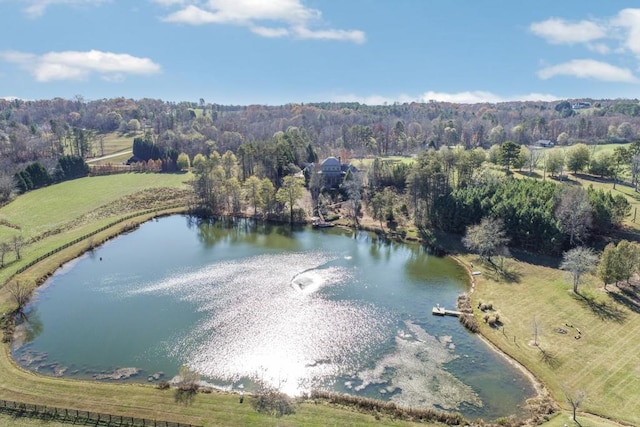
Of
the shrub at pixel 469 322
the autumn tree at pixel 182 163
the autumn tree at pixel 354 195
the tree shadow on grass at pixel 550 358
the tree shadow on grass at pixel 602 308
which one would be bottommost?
the tree shadow on grass at pixel 550 358

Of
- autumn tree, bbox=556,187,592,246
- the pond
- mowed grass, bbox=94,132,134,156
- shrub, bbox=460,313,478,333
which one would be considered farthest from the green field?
mowed grass, bbox=94,132,134,156

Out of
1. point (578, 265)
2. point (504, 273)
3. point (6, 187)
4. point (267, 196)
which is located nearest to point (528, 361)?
point (578, 265)

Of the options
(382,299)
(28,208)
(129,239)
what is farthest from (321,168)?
(28,208)

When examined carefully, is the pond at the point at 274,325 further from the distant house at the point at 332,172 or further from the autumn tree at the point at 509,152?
the autumn tree at the point at 509,152

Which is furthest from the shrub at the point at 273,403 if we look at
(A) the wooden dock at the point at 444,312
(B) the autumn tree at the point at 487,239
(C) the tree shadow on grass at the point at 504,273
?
(B) the autumn tree at the point at 487,239

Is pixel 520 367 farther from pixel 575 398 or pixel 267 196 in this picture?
pixel 267 196

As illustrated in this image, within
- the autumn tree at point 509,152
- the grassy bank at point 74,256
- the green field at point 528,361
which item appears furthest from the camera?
the autumn tree at point 509,152

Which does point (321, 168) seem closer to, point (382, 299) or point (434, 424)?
point (382, 299)
